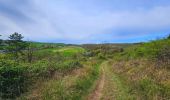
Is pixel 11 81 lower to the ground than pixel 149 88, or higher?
lower

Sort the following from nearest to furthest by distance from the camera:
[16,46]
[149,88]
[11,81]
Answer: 1. [149,88]
2. [11,81]
3. [16,46]

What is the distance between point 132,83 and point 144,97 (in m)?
4.08

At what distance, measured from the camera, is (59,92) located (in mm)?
15531

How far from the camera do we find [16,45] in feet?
225

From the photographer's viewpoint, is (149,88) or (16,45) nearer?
(149,88)

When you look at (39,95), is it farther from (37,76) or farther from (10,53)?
(10,53)

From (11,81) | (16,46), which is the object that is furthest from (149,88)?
(16,46)

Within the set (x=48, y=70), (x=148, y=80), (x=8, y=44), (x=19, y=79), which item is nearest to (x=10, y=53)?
(x=8, y=44)

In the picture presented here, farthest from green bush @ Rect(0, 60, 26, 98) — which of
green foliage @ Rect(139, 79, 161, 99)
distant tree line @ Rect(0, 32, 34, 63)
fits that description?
distant tree line @ Rect(0, 32, 34, 63)

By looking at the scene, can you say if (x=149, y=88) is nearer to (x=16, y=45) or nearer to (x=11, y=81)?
(x=11, y=81)

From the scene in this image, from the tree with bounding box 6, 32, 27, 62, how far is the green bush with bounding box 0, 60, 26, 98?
157 ft

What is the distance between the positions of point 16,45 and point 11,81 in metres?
52.9

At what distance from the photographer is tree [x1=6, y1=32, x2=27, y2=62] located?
2596 inches

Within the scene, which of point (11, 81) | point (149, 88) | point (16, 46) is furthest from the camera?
point (16, 46)
